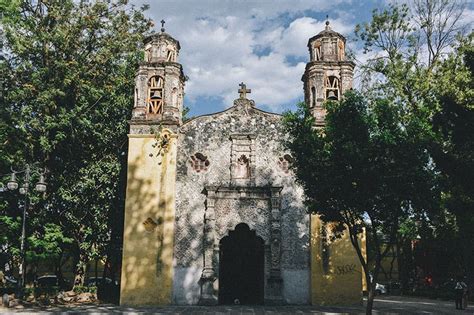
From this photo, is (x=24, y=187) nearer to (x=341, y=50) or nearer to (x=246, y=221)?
(x=246, y=221)

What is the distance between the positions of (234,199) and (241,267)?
317cm

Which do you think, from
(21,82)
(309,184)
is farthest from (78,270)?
(309,184)

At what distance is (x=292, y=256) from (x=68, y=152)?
11647 millimetres

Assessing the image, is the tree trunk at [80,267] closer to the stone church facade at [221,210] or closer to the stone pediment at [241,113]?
the stone church facade at [221,210]

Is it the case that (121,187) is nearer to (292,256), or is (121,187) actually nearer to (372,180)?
(292,256)

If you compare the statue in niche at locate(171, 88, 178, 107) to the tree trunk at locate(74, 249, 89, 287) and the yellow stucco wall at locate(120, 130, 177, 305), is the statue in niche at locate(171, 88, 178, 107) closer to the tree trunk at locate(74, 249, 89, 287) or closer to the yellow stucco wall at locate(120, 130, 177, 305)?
the yellow stucco wall at locate(120, 130, 177, 305)

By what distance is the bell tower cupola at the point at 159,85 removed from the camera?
67.3 feet

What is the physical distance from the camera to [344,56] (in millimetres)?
21891

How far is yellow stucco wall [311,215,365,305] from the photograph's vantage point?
18.6 metres

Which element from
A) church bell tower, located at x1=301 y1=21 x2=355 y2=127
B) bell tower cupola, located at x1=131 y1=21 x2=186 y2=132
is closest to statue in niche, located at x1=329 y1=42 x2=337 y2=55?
church bell tower, located at x1=301 y1=21 x2=355 y2=127

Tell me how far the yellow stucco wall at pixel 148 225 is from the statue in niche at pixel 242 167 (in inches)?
107

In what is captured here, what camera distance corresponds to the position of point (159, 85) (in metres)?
21.1

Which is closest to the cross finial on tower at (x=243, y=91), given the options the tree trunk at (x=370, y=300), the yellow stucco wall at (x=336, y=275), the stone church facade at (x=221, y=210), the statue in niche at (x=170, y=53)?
the stone church facade at (x=221, y=210)

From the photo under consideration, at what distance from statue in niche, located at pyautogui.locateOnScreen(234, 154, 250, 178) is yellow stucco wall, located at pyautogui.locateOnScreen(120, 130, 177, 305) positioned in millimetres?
2724
